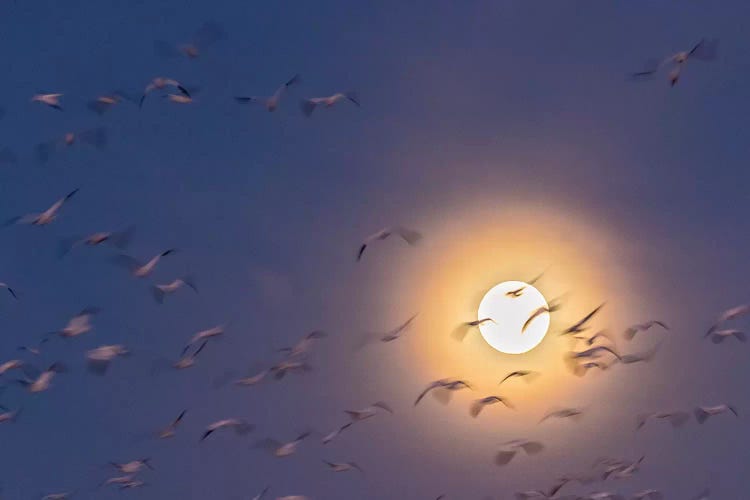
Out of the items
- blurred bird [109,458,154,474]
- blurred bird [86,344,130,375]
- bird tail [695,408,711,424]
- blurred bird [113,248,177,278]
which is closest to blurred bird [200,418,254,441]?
blurred bird [109,458,154,474]

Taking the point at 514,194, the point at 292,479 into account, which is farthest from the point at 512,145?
the point at 292,479

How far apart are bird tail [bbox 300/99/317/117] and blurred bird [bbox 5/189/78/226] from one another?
1.59ft

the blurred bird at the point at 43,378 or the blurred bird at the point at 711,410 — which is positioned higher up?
the blurred bird at the point at 711,410

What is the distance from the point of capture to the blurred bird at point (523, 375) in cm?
175

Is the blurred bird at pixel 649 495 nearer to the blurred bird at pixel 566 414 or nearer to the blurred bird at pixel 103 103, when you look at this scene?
the blurred bird at pixel 566 414

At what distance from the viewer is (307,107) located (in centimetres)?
174

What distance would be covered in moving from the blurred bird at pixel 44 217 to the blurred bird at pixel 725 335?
1.32 m

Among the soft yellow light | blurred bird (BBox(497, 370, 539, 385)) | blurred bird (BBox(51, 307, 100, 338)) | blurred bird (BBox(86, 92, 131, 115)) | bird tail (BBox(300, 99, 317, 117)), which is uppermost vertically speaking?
bird tail (BBox(300, 99, 317, 117))

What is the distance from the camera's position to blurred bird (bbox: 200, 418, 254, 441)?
176 cm

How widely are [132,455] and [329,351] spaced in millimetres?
453

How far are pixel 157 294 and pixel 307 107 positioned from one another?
485 mm

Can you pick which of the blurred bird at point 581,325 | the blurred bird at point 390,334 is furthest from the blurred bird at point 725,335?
the blurred bird at point 390,334

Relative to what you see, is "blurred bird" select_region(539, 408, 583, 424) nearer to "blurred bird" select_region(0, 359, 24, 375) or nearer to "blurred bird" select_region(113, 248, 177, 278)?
"blurred bird" select_region(113, 248, 177, 278)

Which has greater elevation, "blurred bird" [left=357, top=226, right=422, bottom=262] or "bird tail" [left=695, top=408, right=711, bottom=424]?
"blurred bird" [left=357, top=226, right=422, bottom=262]
